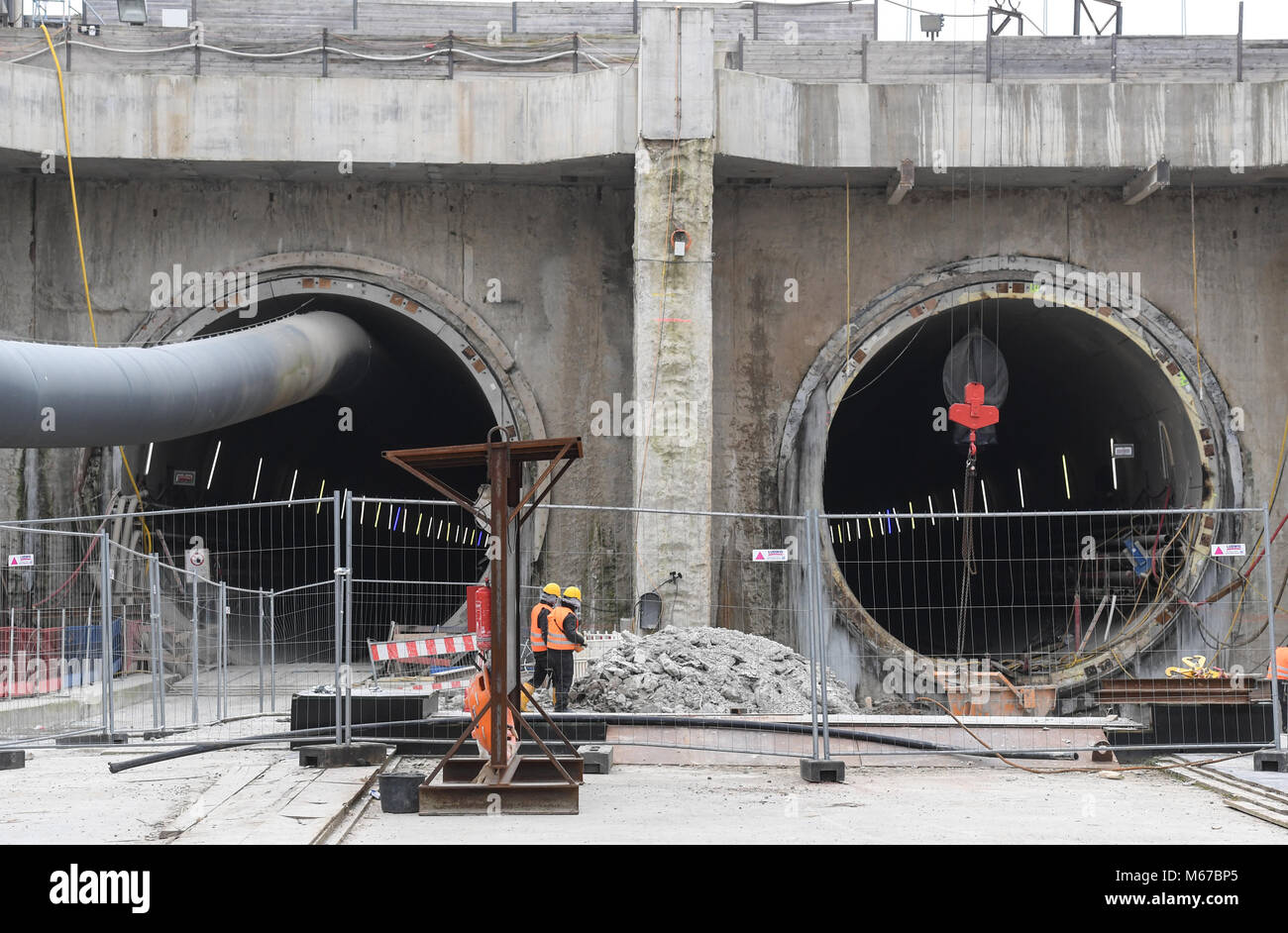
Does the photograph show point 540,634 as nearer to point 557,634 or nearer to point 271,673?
point 557,634

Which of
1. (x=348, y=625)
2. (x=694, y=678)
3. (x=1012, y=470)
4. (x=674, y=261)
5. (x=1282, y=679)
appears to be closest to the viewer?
(x=348, y=625)

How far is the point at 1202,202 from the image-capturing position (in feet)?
52.7

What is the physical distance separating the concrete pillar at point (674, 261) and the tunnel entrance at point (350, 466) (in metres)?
2.24

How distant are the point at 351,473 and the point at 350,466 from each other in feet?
0.64

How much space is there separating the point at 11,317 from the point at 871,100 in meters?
9.92

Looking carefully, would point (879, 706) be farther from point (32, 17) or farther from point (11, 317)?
point (32, 17)

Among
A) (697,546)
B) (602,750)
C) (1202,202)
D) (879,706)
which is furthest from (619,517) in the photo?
(1202,202)

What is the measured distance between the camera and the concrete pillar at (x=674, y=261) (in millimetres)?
14094

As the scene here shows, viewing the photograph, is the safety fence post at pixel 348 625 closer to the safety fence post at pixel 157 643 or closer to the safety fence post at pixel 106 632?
the safety fence post at pixel 106 632

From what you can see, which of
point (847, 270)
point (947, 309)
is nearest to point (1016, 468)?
point (947, 309)

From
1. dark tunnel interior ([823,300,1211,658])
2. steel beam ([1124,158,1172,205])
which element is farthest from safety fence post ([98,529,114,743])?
steel beam ([1124,158,1172,205])

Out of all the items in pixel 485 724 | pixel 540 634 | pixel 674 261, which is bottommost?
pixel 485 724

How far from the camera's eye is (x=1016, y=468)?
22.6 m

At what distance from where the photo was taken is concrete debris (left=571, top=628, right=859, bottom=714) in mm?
11031
